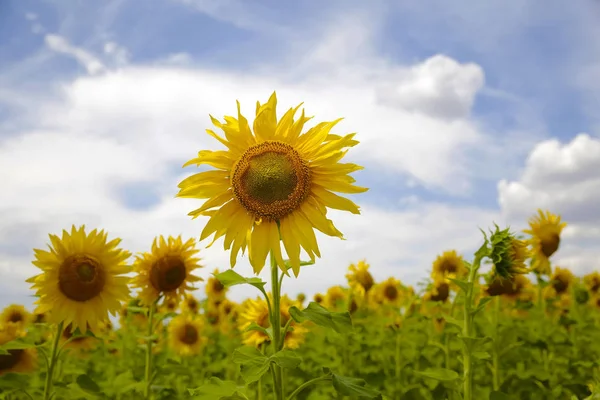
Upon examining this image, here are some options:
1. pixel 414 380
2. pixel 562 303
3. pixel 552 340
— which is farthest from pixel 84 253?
pixel 562 303

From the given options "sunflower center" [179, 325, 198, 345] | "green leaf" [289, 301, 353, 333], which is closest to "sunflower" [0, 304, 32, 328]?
"sunflower center" [179, 325, 198, 345]

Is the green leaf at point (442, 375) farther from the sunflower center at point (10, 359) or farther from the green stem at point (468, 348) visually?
the sunflower center at point (10, 359)

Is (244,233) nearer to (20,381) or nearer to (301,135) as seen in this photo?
(301,135)

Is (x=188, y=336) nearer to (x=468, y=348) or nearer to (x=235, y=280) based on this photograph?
(x=468, y=348)

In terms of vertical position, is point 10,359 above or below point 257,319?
below

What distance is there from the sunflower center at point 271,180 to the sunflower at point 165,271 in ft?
10.1

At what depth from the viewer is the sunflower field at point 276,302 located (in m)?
3.20

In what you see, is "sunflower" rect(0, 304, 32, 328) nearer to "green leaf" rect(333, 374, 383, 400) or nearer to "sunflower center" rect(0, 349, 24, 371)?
"sunflower center" rect(0, 349, 24, 371)

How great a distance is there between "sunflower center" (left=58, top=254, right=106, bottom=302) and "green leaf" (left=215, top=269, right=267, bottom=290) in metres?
2.33

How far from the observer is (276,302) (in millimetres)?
Answer: 3166

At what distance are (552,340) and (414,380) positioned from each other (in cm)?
212

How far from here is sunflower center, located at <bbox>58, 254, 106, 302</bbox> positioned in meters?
5.14

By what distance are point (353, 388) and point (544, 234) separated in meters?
5.56

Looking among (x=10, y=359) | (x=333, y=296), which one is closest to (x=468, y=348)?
(x=10, y=359)
